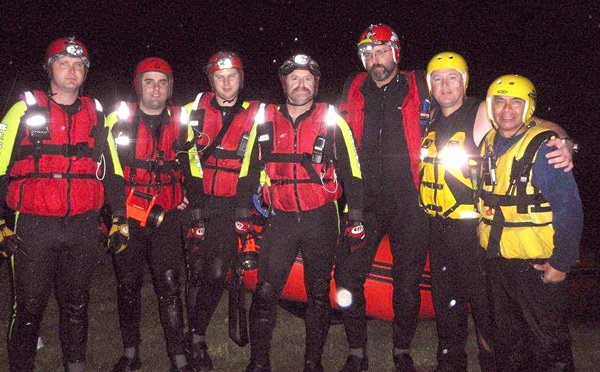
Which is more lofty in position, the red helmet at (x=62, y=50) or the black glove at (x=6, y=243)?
the red helmet at (x=62, y=50)

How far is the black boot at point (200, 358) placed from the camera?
14.9 feet

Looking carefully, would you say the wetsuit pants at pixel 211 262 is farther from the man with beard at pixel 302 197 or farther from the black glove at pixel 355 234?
the black glove at pixel 355 234

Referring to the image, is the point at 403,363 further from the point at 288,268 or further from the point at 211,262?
the point at 211,262

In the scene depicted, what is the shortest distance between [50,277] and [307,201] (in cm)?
226

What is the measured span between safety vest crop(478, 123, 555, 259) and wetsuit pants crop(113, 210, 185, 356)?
9.52 ft

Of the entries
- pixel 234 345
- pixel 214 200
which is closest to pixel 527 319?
pixel 214 200

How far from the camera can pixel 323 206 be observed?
4141mm

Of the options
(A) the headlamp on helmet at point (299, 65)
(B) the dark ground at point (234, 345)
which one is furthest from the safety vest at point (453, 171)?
(B) the dark ground at point (234, 345)

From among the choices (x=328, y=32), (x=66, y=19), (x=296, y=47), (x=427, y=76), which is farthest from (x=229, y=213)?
(x=328, y=32)

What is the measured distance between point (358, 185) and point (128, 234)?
2.16 metres

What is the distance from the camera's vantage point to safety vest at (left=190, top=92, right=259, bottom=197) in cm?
465

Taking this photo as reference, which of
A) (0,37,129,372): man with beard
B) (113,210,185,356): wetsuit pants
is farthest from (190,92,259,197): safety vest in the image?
(0,37,129,372): man with beard

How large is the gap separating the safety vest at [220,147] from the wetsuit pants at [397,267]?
4.47ft

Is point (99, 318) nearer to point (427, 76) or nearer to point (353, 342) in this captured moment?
point (353, 342)
